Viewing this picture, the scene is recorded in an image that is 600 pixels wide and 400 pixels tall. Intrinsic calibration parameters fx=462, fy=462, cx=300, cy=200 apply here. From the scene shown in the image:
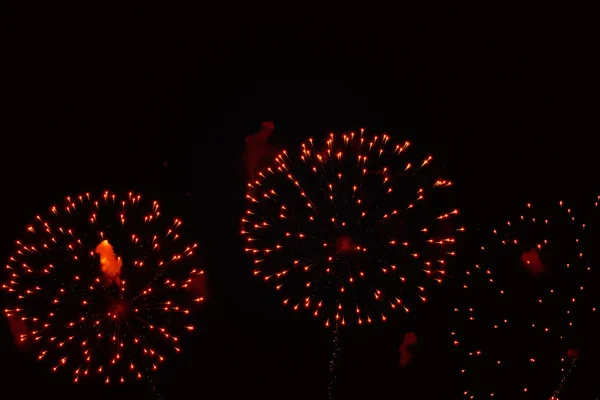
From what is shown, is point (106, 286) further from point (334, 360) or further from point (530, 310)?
point (530, 310)

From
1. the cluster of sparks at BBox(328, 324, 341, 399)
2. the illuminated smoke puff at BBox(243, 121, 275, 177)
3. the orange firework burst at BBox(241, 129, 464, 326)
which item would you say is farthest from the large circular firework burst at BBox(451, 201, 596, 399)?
the illuminated smoke puff at BBox(243, 121, 275, 177)

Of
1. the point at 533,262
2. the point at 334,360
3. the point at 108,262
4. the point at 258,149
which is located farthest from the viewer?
the point at 258,149

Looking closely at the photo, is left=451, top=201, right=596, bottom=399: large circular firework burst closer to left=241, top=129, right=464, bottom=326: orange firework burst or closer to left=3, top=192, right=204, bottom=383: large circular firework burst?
left=241, top=129, right=464, bottom=326: orange firework burst

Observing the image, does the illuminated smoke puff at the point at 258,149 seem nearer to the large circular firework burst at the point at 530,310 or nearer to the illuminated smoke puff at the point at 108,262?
the illuminated smoke puff at the point at 108,262

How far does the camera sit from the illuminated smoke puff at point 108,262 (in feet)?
13.5

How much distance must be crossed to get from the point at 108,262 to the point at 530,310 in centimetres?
383

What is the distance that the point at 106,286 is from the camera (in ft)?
13.6

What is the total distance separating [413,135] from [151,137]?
3070mm

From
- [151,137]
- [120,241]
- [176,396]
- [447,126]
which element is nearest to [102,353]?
[176,396]

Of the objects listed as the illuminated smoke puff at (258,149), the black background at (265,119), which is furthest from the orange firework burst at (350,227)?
the black background at (265,119)

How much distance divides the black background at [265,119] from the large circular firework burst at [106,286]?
0.94 ft

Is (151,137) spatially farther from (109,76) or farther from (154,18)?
(154,18)

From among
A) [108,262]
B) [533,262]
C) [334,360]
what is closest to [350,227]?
[533,262]

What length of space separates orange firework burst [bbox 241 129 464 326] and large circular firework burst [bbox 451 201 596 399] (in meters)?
0.58
